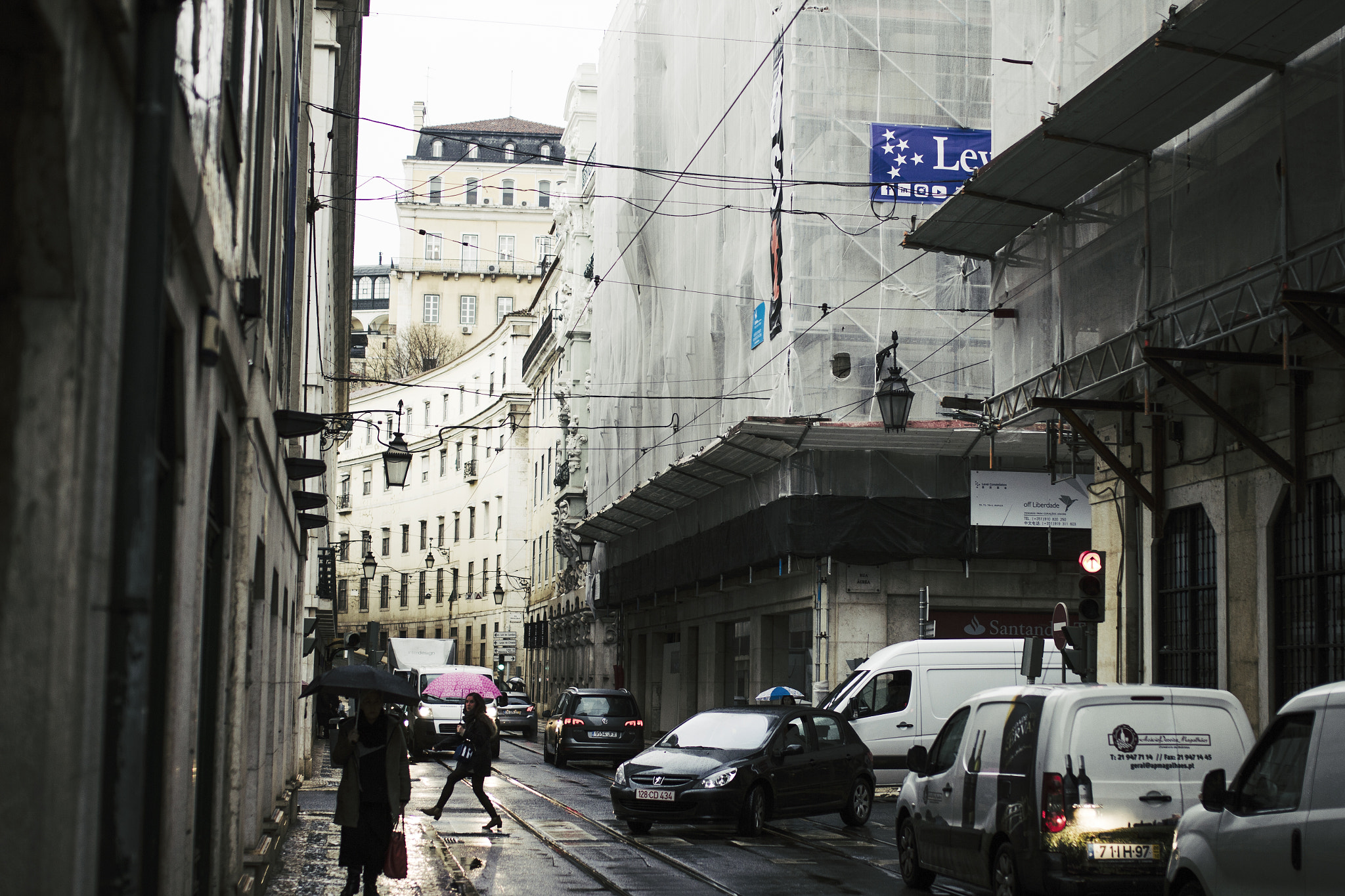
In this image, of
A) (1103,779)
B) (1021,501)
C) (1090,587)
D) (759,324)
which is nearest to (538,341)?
(759,324)

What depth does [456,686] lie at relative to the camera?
39875 millimetres

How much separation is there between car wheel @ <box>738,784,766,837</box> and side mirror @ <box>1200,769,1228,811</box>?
9.51 meters

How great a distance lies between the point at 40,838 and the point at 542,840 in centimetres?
1299

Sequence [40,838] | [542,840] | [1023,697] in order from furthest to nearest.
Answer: [542,840] → [1023,697] → [40,838]

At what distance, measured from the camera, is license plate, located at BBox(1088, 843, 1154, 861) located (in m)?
10.3

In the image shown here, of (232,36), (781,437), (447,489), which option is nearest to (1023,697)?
(232,36)

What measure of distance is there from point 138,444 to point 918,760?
9.38 m

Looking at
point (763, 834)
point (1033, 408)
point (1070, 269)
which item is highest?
point (1070, 269)

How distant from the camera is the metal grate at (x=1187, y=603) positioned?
703 inches

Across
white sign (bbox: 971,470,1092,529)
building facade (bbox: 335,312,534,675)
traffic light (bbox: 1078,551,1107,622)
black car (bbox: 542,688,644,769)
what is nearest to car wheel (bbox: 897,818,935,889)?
traffic light (bbox: 1078,551,1107,622)

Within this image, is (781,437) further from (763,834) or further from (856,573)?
(763,834)

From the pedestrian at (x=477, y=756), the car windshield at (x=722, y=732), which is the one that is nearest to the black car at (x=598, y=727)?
the car windshield at (x=722, y=732)

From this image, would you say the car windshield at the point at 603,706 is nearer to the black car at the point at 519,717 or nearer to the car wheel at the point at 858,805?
the car wheel at the point at 858,805

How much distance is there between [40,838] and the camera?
4.31 metres
